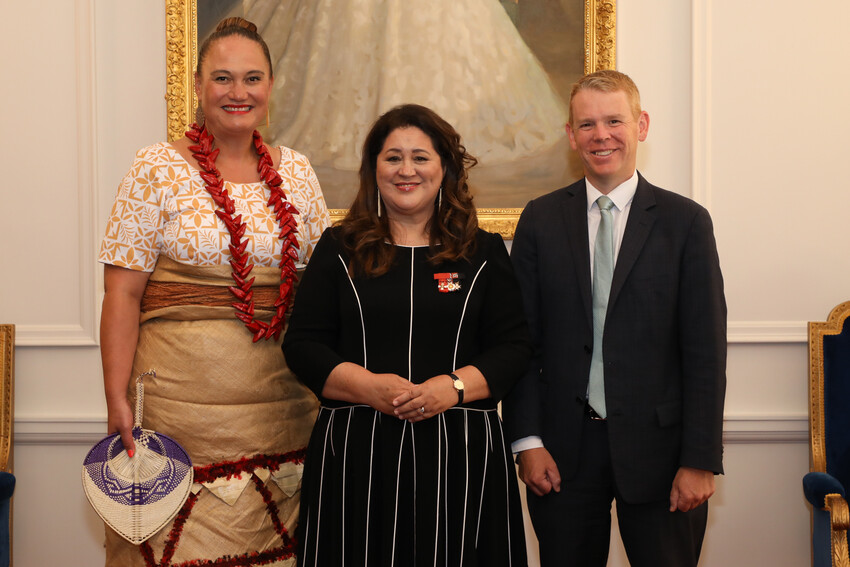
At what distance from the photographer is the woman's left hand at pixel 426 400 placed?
6.27 ft

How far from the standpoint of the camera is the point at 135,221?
2.14m

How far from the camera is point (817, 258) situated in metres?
3.06

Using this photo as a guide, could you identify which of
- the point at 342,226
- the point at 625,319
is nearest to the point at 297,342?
the point at 342,226

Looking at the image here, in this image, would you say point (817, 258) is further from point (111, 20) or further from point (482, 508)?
point (111, 20)

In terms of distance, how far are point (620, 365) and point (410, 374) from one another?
571 mm

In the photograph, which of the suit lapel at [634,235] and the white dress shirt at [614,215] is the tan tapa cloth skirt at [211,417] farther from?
the suit lapel at [634,235]

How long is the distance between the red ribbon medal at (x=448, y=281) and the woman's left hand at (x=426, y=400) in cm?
26

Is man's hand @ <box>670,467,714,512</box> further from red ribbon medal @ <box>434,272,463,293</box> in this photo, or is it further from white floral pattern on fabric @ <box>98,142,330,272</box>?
white floral pattern on fabric @ <box>98,142,330,272</box>

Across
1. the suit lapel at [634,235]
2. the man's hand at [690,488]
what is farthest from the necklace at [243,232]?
the man's hand at [690,488]

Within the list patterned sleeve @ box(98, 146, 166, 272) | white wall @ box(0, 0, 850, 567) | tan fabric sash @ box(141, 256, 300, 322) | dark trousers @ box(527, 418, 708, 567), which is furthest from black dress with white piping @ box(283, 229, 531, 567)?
white wall @ box(0, 0, 850, 567)

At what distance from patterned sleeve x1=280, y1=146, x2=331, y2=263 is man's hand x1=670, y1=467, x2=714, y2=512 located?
1.28 m

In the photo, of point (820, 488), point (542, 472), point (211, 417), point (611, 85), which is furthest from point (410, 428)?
point (820, 488)

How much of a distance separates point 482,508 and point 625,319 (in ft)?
2.11

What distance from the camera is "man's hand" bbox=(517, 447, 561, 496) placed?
6.82 feet
